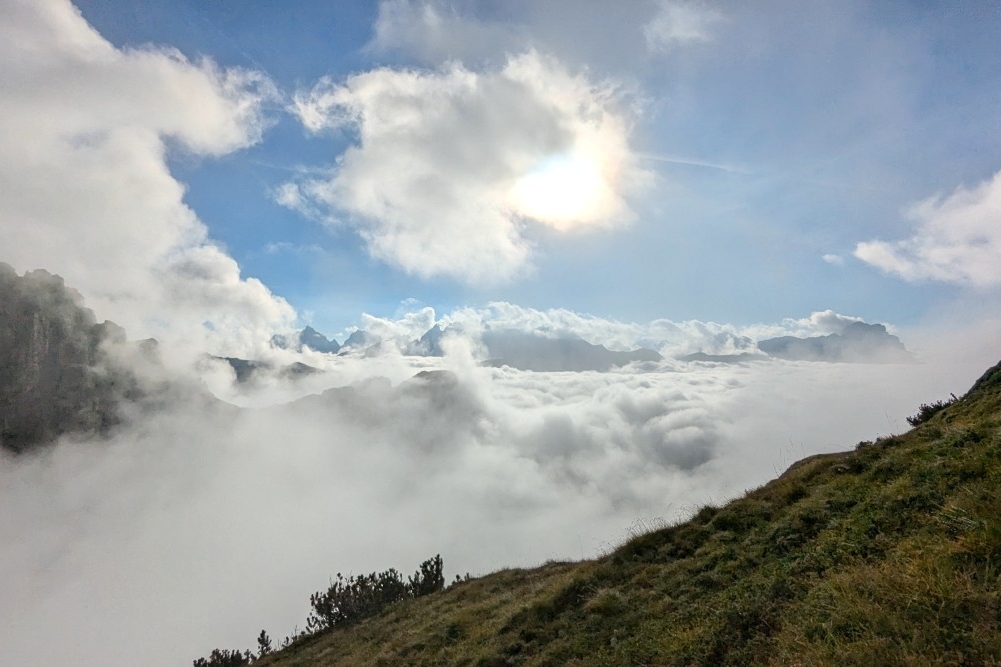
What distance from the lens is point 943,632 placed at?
243 inches

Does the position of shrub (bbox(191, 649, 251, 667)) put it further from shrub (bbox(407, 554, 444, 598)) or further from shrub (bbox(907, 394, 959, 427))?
shrub (bbox(907, 394, 959, 427))

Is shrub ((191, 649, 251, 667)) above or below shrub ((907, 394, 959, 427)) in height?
below

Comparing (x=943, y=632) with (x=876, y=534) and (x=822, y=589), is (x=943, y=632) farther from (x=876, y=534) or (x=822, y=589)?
(x=876, y=534)

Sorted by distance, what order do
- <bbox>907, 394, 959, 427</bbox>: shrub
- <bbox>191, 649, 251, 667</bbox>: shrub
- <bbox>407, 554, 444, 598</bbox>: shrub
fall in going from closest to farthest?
1. <bbox>907, 394, 959, 427</bbox>: shrub
2. <bbox>407, 554, 444, 598</bbox>: shrub
3. <bbox>191, 649, 251, 667</bbox>: shrub

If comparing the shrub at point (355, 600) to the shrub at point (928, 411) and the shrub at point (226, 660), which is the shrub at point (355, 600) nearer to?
the shrub at point (226, 660)

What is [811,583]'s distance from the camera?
30.7 feet

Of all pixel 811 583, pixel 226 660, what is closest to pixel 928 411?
pixel 811 583

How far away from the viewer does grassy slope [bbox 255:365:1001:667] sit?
266 inches

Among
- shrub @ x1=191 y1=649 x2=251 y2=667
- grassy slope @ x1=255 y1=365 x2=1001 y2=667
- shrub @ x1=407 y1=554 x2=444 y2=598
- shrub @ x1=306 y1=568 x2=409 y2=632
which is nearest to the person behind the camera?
grassy slope @ x1=255 y1=365 x2=1001 y2=667

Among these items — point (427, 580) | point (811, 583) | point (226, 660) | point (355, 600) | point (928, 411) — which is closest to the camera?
point (811, 583)

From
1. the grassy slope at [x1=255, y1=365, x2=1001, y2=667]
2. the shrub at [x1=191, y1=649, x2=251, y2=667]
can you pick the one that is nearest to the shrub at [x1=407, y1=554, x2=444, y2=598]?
the shrub at [x1=191, y1=649, x2=251, y2=667]

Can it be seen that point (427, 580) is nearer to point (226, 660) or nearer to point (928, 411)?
point (226, 660)

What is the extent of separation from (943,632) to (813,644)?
1.80 meters

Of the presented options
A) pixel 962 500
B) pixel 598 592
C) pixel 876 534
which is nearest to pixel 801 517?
pixel 876 534
